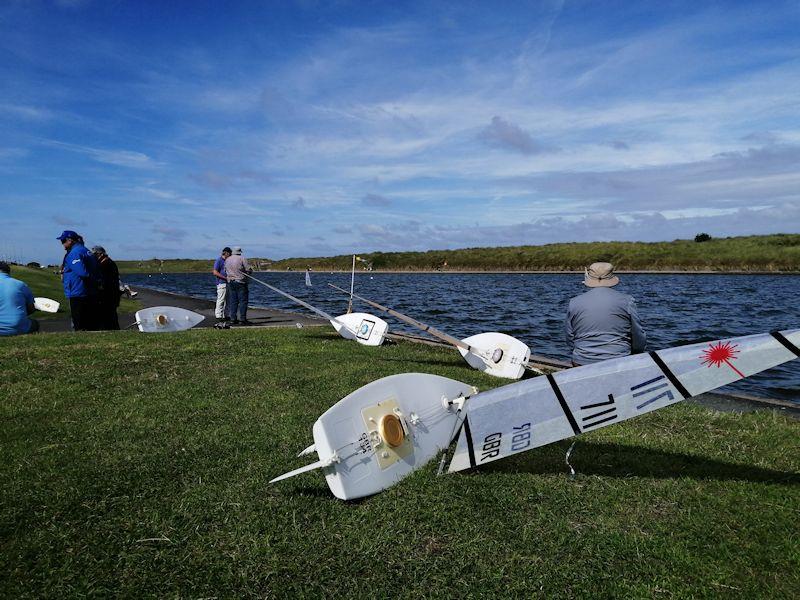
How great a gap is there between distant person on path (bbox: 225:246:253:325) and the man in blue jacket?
4072mm

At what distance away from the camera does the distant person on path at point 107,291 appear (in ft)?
45.5

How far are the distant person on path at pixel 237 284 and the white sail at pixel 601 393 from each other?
13.1m

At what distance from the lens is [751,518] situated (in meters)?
4.15

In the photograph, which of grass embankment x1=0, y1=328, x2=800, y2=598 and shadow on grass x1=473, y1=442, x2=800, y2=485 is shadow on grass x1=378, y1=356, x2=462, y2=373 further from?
shadow on grass x1=473, y1=442, x2=800, y2=485

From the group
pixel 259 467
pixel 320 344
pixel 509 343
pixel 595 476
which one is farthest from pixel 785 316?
pixel 259 467

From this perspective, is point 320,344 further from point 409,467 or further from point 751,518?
point 751,518

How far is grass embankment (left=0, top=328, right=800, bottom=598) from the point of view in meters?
3.41

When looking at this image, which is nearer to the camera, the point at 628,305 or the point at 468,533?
the point at 468,533

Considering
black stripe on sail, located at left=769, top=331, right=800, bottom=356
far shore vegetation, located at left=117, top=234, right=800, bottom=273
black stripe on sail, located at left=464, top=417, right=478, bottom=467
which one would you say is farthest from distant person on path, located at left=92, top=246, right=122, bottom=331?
far shore vegetation, located at left=117, top=234, right=800, bottom=273

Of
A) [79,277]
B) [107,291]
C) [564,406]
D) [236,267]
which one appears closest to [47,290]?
[107,291]

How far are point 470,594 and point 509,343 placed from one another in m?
8.09

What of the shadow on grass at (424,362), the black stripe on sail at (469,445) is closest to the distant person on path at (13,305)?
the shadow on grass at (424,362)

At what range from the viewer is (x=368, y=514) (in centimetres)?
424

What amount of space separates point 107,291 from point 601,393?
1433 centimetres
